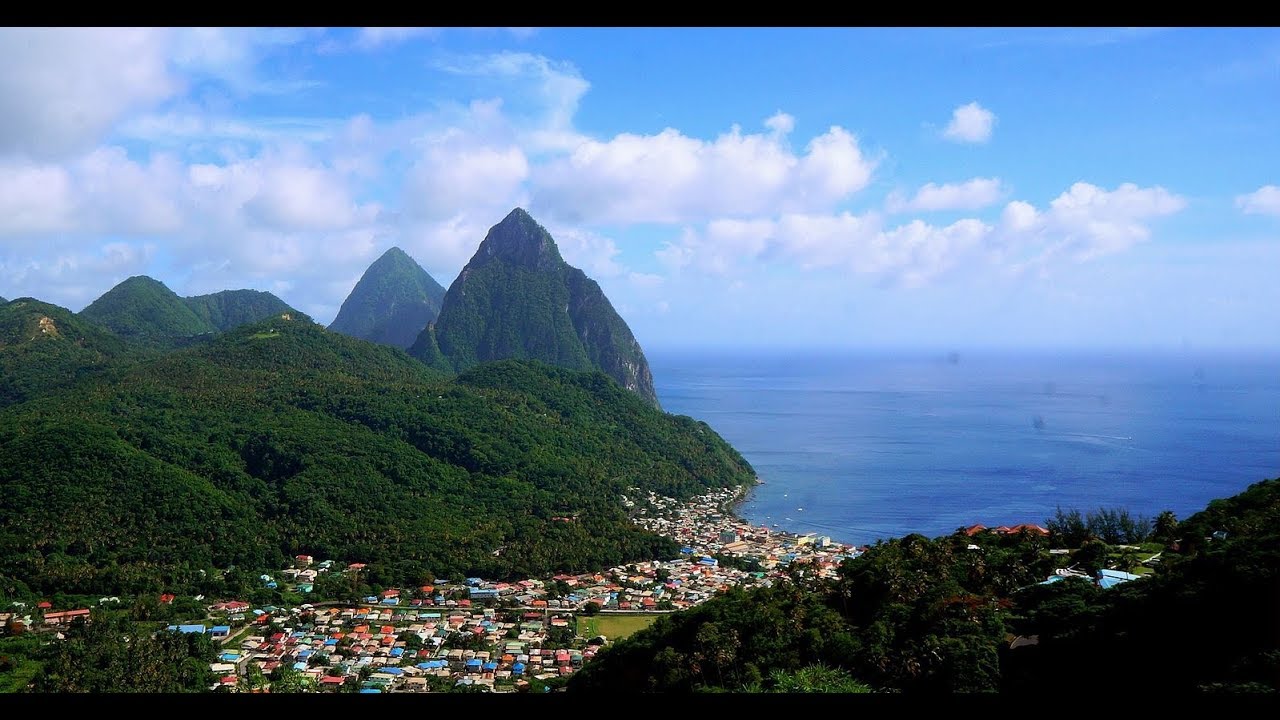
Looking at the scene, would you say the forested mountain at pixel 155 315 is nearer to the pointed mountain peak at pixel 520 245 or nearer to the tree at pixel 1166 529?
the pointed mountain peak at pixel 520 245

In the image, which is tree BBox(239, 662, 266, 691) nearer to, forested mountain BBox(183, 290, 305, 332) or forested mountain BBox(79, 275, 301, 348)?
forested mountain BBox(79, 275, 301, 348)

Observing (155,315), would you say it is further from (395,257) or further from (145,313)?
(395,257)

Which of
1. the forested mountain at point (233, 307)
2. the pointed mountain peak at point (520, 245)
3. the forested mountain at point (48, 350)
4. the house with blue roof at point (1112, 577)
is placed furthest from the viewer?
the forested mountain at point (233, 307)

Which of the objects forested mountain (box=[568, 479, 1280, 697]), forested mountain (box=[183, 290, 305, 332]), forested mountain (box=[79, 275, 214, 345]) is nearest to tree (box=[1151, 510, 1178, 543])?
forested mountain (box=[568, 479, 1280, 697])

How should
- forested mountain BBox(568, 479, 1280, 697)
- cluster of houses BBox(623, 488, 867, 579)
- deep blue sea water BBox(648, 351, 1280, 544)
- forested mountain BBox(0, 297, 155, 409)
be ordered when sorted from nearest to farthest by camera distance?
forested mountain BBox(568, 479, 1280, 697) → cluster of houses BBox(623, 488, 867, 579) → deep blue sea water BBox(648, 351, 1280, 544) → forested mountain BBox(0, 297, 155, 409)

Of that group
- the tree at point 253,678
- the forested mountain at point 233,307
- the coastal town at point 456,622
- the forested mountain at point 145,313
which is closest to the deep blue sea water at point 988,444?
the coastal town at point 456,622
